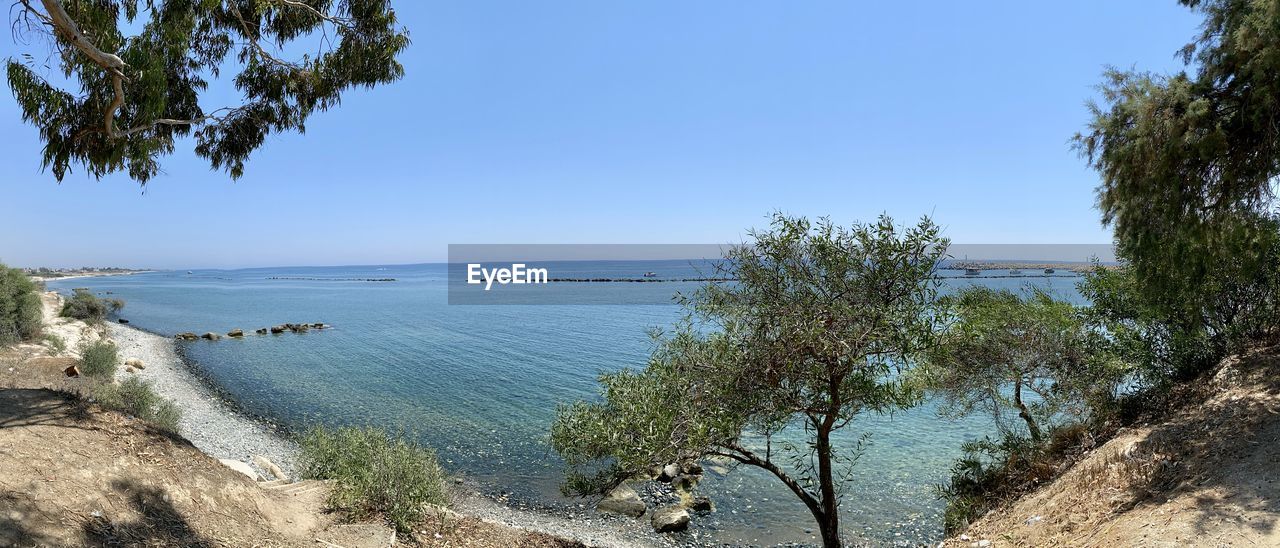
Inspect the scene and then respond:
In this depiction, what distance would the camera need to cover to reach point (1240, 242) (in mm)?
11312

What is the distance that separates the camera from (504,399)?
31047mm

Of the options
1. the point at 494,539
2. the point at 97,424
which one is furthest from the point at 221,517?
the point at 494,539

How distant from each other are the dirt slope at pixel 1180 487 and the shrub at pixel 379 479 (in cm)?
997

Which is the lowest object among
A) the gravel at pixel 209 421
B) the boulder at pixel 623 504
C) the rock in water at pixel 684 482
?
the boulder at pixel 623 504

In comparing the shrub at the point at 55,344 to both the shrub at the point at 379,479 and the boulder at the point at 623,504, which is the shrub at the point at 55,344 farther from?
the boulder at the point at 623,504

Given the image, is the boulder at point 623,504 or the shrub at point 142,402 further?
the shrub at point 142,402

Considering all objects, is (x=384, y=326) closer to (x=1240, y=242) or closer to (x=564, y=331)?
(x=564, y=331)

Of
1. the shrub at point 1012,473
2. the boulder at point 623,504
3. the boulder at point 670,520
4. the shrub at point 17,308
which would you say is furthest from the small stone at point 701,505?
the shrub at point 17,308

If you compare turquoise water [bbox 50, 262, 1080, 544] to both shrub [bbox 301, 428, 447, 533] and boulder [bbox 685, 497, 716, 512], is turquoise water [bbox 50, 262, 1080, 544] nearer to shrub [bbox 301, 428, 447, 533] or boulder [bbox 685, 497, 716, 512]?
boulder [bbox 685, 497, 716, 512]

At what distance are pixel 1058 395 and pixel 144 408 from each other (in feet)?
93.2

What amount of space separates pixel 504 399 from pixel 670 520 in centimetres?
1598

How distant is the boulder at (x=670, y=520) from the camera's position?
56.4 feet

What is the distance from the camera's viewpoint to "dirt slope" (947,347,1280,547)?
22.0 ft

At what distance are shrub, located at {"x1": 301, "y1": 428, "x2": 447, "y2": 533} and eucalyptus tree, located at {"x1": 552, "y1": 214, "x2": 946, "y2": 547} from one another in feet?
11.6
